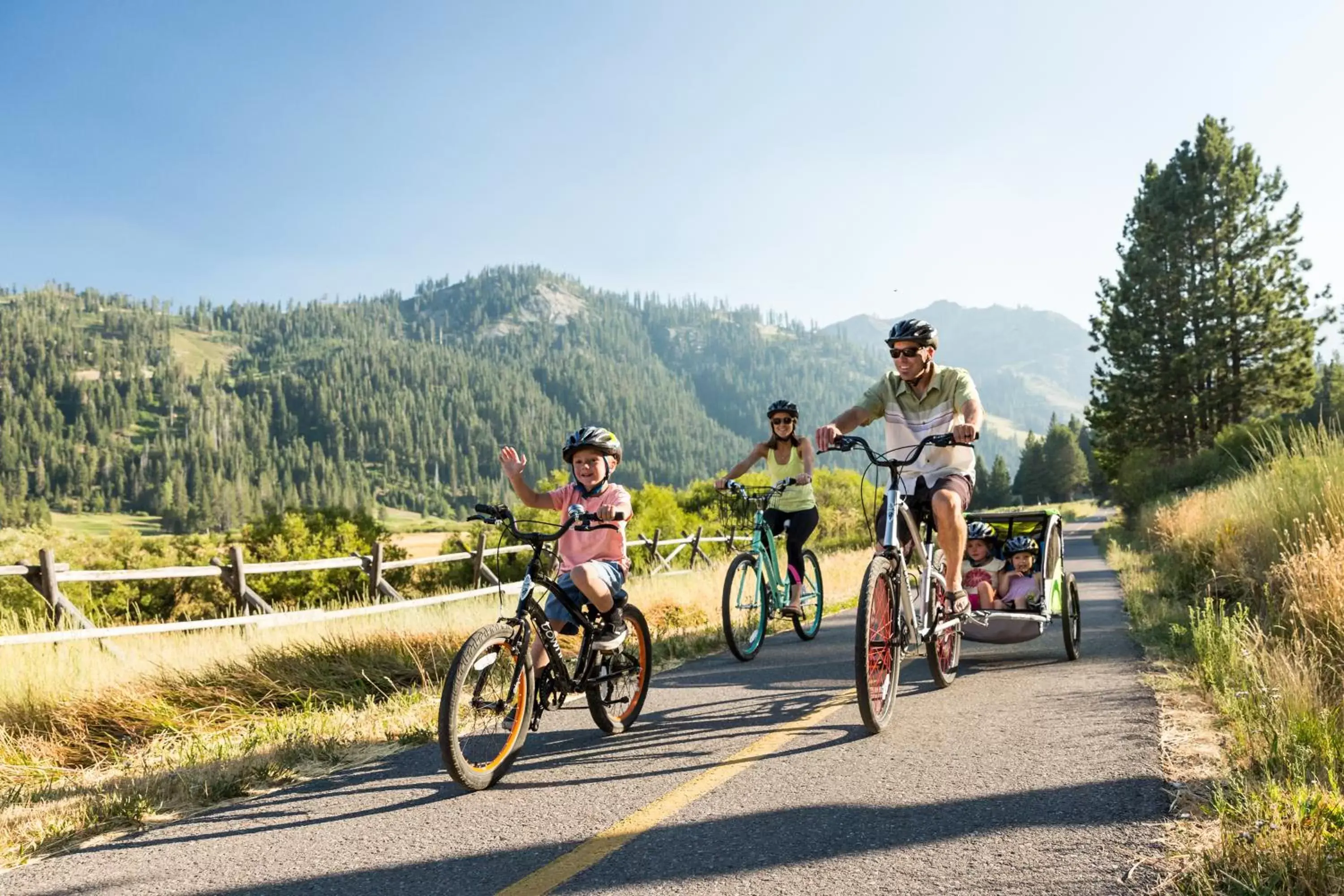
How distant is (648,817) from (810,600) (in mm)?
5833

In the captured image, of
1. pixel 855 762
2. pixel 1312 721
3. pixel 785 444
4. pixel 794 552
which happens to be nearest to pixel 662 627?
pixel 794 552

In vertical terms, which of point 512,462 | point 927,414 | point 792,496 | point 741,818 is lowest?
point 741,818

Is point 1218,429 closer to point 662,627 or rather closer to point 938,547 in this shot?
point 662,627

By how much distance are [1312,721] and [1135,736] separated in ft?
2.81

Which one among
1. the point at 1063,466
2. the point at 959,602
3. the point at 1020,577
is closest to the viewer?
the point at 959,602

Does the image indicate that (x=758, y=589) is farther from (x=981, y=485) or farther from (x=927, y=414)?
(x=981, y=485)

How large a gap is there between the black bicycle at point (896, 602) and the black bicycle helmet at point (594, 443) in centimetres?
142

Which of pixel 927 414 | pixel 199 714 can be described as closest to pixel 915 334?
A: pixel 927 414

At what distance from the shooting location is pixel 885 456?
567 cm

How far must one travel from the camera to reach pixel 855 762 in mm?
4414

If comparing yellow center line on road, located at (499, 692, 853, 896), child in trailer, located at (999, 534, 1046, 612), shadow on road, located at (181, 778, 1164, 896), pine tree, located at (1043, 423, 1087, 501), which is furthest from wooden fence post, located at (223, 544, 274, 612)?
pine tree, located at (1043, 423, 1087, 501)

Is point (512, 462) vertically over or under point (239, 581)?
over

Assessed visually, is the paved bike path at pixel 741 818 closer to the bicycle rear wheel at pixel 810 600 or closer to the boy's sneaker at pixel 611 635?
the boy's sneaker at pixel 611 635

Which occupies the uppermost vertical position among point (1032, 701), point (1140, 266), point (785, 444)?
point (1140, 266)
